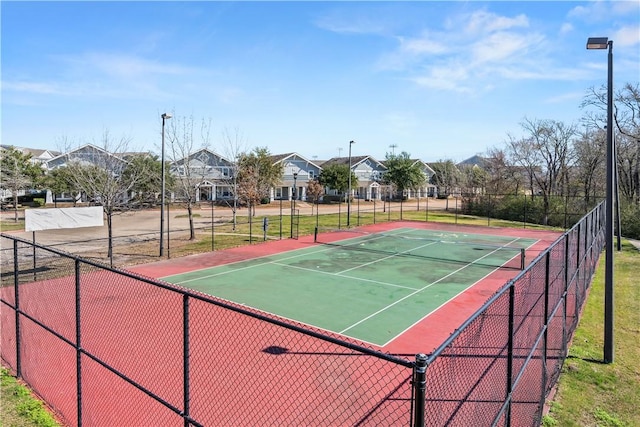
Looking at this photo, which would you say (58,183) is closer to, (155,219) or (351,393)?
(155,219)

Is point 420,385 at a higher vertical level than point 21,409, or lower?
higher

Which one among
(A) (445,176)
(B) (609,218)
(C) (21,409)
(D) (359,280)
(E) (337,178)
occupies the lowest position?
(C) (21,409)

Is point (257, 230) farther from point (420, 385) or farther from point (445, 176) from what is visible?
point (445, 176)

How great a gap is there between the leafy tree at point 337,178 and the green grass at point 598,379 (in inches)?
1924

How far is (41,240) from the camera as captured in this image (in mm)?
26047

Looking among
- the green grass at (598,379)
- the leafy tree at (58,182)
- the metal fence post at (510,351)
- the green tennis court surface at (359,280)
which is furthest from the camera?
the leafy tree at (58,182)

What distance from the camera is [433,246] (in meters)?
26.2

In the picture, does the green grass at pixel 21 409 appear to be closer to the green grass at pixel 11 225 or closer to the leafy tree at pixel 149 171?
the green grass at pixel 11 225

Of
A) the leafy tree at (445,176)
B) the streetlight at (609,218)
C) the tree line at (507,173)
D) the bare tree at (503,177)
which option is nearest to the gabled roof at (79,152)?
the tree line at (507,173)

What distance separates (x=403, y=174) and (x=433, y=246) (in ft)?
139

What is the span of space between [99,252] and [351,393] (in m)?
17.8

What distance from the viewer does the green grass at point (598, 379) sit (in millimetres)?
7000

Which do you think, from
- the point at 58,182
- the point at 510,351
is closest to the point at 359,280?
the point at 510,351

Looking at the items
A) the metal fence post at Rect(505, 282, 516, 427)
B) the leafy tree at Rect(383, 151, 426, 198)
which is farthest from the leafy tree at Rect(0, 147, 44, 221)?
the leafy tree at Rect(383, 151, 426, 198)
